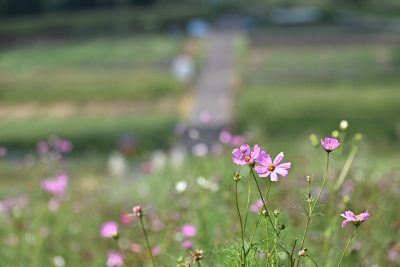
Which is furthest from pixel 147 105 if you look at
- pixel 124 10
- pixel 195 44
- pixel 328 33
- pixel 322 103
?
pixel 124 10

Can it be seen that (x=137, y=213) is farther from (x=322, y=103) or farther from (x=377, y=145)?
(x=322, y=103)

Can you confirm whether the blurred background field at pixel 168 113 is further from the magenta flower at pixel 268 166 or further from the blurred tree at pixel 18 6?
the magenta flower at pixel 268 166

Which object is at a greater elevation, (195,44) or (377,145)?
(377,145)

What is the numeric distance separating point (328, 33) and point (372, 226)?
122ft

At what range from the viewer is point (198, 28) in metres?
44.1

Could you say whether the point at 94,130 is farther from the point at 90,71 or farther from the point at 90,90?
the point at 90,71

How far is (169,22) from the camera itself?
45750mm

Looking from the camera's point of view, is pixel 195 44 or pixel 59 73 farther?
pixel 195 44

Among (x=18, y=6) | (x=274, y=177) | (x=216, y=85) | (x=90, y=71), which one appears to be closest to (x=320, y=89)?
(x=216, y=85)

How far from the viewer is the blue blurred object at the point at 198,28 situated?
43209mm

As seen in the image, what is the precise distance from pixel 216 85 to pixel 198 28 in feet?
41.9

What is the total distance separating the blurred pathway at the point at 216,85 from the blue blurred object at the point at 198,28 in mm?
498

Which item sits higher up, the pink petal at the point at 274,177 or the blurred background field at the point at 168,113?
the pink petal at the point at 274,177

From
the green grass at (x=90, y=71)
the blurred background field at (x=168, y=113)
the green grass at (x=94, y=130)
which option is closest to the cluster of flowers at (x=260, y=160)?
the blurred background field at (x=168, y=113)
